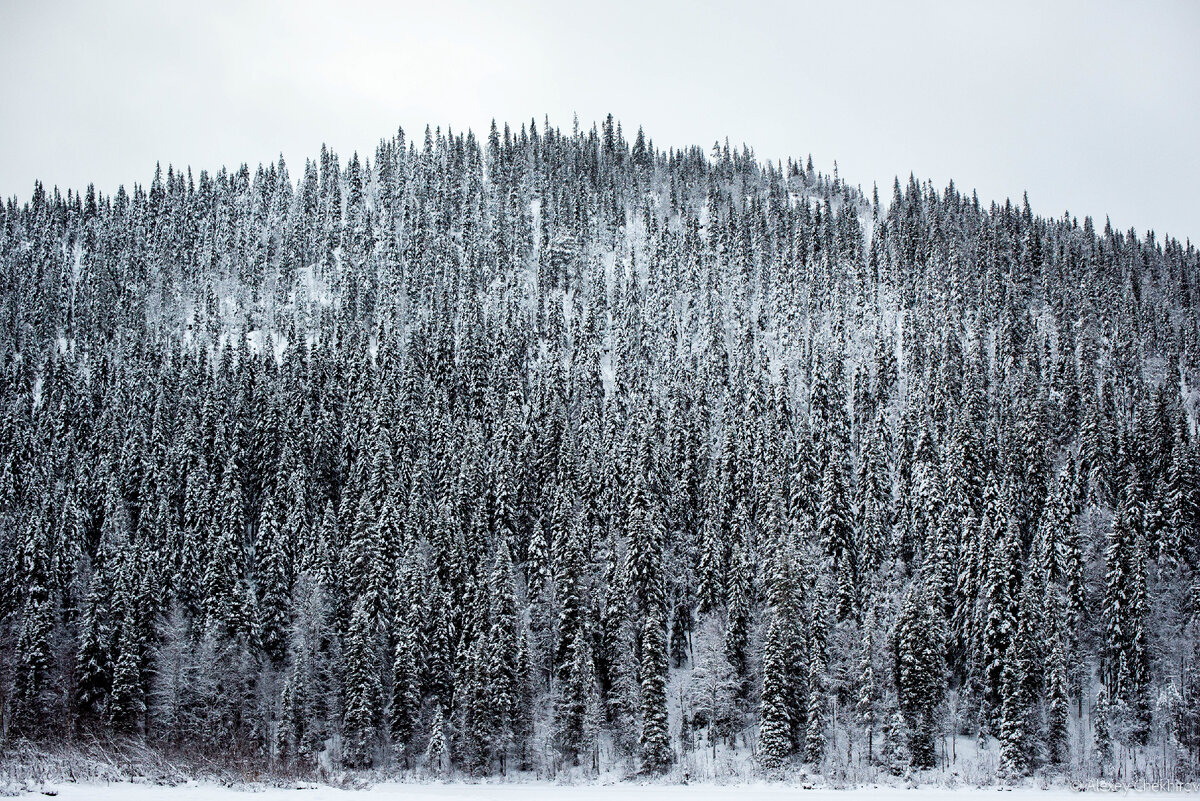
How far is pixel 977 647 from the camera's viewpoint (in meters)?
62.4

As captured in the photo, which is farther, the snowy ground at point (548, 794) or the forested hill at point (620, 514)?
the forested hill at point (620, 514)

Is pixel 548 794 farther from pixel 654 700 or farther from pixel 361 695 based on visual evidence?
pixel 361 695

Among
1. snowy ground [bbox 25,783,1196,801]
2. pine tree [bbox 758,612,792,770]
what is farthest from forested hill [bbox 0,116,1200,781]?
snowy ground [bbox 25,783,1196,801]

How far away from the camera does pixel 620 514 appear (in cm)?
8219

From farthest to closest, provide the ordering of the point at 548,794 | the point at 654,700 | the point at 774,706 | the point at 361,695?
the point at 361,695 → the point at 654,700 → the point at 774,706 → the point at 548,794

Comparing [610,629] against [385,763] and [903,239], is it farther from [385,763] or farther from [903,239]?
[903,239]

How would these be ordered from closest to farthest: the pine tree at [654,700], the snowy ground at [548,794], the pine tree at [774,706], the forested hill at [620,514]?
the snowy ground at [548,794]
the pine tree at [774,706]
the pine tree at [654,700]
the forested hill at [620,514]

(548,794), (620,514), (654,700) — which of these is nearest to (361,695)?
(654,700)

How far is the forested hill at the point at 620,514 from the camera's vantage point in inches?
2434

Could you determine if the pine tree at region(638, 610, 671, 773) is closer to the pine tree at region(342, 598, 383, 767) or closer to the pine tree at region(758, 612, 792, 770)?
the pine tree at region(758, 612, 792, 770)

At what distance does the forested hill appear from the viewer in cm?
6181

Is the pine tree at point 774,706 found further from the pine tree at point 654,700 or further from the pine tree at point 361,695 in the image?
the pine tree at point 361,695

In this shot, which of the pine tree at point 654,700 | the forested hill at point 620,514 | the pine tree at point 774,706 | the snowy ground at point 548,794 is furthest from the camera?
the forested hill at point 620,514

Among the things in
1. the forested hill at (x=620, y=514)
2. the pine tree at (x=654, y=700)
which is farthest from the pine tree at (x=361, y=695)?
the pine tree at (x=654, y=700)
